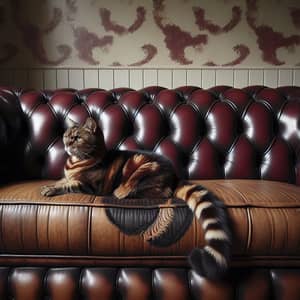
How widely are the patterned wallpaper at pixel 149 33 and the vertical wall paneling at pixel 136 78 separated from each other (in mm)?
47

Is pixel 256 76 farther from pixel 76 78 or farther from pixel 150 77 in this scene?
pixel 76 78

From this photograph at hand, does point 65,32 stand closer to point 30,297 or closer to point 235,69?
point 235,69

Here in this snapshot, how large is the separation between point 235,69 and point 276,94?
0.67 m

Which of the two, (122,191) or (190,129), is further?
(190,129)

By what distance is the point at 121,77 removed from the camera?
2.28 m

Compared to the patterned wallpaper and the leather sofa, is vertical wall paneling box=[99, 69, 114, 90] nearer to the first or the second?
the patterned wallpaper

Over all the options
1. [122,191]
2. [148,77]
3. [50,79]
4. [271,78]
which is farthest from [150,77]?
[122,191]

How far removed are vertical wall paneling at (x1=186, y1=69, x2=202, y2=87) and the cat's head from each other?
3.54 ft

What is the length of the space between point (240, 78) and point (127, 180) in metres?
1.30

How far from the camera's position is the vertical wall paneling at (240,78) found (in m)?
2.25

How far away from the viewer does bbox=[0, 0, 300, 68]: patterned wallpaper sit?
2203mm

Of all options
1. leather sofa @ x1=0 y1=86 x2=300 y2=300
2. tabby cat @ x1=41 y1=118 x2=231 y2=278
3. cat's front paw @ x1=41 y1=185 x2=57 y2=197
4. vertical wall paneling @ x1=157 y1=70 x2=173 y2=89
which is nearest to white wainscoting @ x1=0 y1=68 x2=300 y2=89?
vertical wall paneling @ x1=157 y1=70 x2=173 y2=89

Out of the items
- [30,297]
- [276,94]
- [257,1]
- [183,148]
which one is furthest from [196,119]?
[257,1]

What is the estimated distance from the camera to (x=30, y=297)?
3.58 feet
